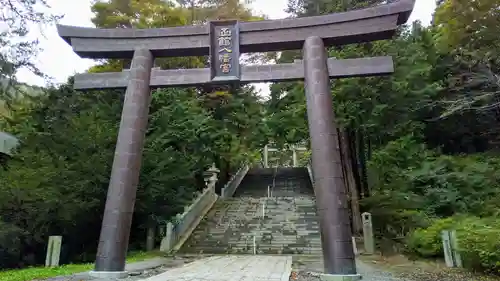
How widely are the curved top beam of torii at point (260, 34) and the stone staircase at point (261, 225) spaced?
300 inches

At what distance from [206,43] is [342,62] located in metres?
2.99

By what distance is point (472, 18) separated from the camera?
15492mm

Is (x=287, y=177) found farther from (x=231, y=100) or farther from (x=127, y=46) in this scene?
(x=127, y=46)

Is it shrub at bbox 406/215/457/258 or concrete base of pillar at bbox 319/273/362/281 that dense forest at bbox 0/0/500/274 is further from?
concrete base of pillar at bbox 319/273/362/281

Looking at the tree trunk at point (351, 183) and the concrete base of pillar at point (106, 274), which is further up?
the tree trunk at point (351, 183)

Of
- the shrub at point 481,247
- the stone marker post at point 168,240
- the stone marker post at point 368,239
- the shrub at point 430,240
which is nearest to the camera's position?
the shrub at point 481,247

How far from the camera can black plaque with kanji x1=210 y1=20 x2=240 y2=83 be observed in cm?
864

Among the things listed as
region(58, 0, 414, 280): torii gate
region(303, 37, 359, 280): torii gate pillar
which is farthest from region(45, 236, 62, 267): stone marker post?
region(303, 37, 359, 280): torii gate pillar

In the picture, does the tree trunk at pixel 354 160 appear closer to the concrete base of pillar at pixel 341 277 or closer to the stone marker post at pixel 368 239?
the stone marker post at pixel 368 239

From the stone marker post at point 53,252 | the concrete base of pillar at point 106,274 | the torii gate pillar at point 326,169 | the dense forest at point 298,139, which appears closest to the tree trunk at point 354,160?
the dense forest at point 298,139

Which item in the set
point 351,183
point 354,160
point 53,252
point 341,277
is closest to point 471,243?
point 341,277

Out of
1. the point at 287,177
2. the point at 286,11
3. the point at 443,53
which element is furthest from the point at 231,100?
the point at 443,53

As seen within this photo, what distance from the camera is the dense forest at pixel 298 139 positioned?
10.8m

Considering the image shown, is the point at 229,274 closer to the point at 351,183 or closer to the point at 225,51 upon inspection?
the point at 225,51
